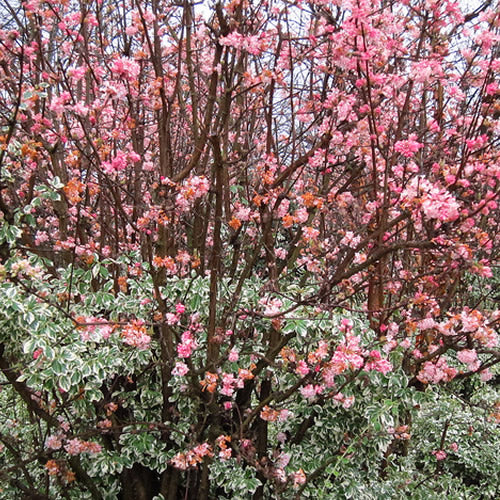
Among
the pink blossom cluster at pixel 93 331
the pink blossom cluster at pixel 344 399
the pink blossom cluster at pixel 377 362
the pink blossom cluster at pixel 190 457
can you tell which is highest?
the pink blossom cluster at pixel 93 331

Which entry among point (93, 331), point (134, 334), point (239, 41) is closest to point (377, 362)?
point (134, 334)

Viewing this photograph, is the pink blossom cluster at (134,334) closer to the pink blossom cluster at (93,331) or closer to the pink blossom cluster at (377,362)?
the pink blossom cluster at (93,331)

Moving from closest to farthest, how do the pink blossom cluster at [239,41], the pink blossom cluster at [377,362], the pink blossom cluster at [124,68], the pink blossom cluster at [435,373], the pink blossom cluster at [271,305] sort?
the pink blossom cluster at [239,41]
the pink blossom cluster at [124,68]
the pink blossom cluster at [377,362]
the pink blossom cluster at [271,305]
the pink blossom cluster at [435,373]

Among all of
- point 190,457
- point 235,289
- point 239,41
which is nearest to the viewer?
point 239,41

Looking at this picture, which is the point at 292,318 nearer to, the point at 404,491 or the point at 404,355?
the point at 404,355

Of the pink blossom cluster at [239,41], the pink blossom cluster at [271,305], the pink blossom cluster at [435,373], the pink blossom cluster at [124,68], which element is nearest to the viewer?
the pink blossom cluster at [239,41]

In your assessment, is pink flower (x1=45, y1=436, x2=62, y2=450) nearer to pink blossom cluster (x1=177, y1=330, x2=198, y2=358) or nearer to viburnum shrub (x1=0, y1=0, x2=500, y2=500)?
viburnum shrub (x1=0, y1=0, x2=500, y2=500)

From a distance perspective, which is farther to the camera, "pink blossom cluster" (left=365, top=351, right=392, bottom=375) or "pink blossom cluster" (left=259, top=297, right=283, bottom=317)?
"pink blossom cluster" (left=259, top=297, right=283, bottom=317)

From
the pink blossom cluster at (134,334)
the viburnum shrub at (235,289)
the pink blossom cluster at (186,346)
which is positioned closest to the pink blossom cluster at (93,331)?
the viburnum shrub at (235,289)

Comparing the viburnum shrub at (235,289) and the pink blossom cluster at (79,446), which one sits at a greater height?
the viburnum shrub at (235,289)

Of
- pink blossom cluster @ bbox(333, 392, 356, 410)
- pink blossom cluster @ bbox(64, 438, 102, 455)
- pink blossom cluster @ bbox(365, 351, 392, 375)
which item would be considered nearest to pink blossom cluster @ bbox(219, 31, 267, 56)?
pink blossom cluster @ bbox(365, 351, 392, 375)

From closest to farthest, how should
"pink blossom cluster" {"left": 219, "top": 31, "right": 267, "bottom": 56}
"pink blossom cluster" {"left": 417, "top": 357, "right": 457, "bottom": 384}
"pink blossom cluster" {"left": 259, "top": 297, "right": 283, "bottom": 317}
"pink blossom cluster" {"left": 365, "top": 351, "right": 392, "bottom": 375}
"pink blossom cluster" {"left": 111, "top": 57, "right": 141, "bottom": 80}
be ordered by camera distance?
"pink blossom cluster" {"left": 219, "top": 31, "right": 267, "bottom": 56} < "pink blossom cluster" {"left": 111, "top": 57, "right": 141, "bottom": 80} < "pink blossom cluster" {"left": 365, "top": 351, "right": 392, "bottom": 375} < "pink blossom cluster" {"left": 259, "top": 297, "right": 283, "bottom": 317} < "pink blossom cluster" {"left": 417, "top": 357, "right": 457, "bottom": 384}

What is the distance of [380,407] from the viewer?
10.1 feet

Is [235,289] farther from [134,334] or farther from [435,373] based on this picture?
[435,373]
